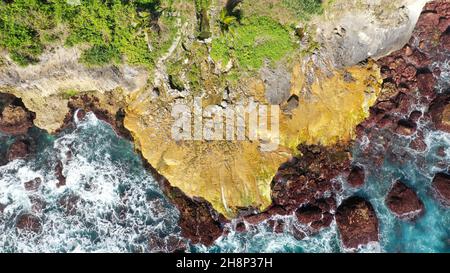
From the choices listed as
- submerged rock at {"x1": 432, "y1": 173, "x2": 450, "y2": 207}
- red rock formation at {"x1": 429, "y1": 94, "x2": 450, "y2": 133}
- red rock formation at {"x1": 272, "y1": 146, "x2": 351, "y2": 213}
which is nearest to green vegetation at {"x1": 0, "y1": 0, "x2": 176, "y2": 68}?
red rock formation at {"x1": 272, "y1": 146, "x2": 351, "y2": 213}

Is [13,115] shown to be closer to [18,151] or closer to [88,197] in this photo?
[18,151]

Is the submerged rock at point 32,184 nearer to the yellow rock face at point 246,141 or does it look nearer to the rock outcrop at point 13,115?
the rock outcrop at point 13,115

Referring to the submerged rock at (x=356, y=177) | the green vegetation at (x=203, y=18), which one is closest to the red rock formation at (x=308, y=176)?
the submerged rock at (x=356, y=177)

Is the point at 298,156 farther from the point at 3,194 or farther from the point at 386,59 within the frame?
the point at 3,194

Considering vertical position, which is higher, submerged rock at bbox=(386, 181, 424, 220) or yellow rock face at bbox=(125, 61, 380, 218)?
yellow rock face at bbox=(125, 61, 380, 218)

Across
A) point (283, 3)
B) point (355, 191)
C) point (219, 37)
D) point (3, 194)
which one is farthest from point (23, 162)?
point (355, 191)

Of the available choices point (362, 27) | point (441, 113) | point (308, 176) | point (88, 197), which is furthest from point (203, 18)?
point (441, 113)

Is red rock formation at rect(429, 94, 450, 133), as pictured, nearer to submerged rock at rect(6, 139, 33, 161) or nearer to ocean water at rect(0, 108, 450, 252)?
ocean water at rect(0, 108, 450, 252)
